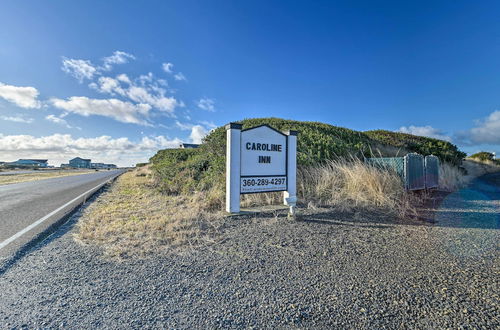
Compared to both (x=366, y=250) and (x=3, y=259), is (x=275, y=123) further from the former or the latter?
(x=3, y=259)

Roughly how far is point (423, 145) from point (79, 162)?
132 metres

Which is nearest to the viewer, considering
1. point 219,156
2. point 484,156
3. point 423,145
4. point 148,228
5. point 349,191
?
point 148,228

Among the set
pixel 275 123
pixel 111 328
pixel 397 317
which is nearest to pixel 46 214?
pixel 111 328

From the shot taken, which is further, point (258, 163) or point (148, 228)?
point (258, 163)

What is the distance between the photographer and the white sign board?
18.2 feet

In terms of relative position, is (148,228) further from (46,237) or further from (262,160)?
(262,160)

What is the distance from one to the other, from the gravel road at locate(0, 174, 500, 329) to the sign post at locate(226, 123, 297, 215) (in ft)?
4.98

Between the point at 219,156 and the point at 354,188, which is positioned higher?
the point at 219,156

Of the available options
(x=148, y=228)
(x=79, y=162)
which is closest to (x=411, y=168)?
(x=148, y=228)

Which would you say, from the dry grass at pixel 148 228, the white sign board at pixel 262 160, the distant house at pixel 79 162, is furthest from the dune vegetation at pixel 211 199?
the distant house at pixel 79 162

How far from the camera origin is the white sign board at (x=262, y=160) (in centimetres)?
556

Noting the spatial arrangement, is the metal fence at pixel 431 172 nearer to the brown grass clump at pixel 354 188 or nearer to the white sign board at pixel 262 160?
the brown grass clump at pixel 354 188

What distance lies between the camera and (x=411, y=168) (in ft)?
28.3

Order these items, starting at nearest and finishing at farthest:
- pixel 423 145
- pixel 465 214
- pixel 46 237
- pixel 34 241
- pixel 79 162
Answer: pixel 34 241 → pixel 46 237 → pixel 465 214 → pixel 423 145 → pixel 79 162
